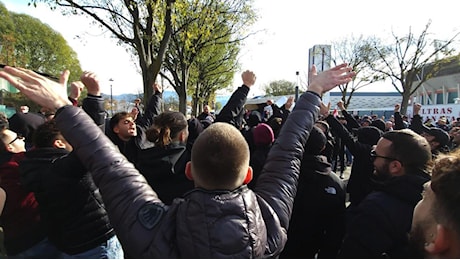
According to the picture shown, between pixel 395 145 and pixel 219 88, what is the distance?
141 feet

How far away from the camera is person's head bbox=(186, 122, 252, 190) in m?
1.46

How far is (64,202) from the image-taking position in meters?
2.36

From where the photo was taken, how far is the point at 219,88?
149 ft

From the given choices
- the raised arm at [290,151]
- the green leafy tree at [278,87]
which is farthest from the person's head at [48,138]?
the green leafy tree at [278,87]

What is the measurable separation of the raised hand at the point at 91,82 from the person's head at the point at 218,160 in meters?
1.03

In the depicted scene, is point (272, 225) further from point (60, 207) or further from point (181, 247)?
point (60, 207)

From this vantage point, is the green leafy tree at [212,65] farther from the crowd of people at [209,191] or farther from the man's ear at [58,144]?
the man's ear at [58,144]

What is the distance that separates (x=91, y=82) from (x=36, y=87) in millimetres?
607

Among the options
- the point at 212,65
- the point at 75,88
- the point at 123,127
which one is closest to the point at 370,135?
the point at 123,127

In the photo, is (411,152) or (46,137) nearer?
(46,137)

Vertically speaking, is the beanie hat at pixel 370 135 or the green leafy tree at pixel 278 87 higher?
the green leafy tree at pixel 278 87

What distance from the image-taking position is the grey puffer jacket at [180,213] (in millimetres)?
1370

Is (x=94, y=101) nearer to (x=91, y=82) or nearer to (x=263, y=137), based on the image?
(x=91, y=82)

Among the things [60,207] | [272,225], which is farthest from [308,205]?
[60,207]
